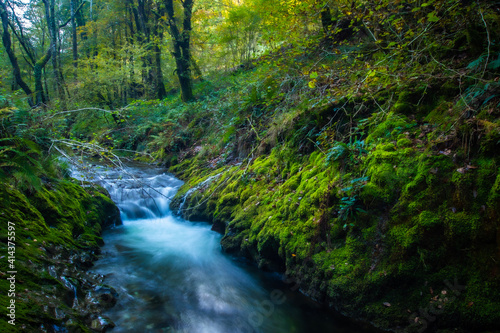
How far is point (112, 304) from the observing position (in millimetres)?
3973

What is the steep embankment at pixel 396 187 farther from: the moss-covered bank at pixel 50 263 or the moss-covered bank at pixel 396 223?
the moss-covered bank at pixel 50 263

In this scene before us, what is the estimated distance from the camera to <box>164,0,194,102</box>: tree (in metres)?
13.5

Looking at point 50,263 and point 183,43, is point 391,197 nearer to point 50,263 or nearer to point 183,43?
point 50,263

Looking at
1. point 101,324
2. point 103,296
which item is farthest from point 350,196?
point 103,296

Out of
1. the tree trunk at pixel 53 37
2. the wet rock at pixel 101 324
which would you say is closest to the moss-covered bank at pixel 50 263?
the wet rock at pixel 101 324

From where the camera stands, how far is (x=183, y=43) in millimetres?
14180

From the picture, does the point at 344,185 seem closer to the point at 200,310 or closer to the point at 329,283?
the point at 329,283

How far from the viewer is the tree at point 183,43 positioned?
13531 mm

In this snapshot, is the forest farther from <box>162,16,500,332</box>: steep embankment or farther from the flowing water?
the flowing water

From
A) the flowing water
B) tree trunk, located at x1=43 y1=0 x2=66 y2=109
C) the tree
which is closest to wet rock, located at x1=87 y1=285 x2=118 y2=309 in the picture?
the flowing water

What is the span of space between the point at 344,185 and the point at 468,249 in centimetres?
173

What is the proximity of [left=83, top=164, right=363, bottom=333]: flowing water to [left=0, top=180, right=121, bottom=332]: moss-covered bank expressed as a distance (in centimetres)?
38

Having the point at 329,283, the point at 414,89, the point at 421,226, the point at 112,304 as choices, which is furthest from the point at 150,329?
the point at 414,89

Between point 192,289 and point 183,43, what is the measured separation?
13.1m
